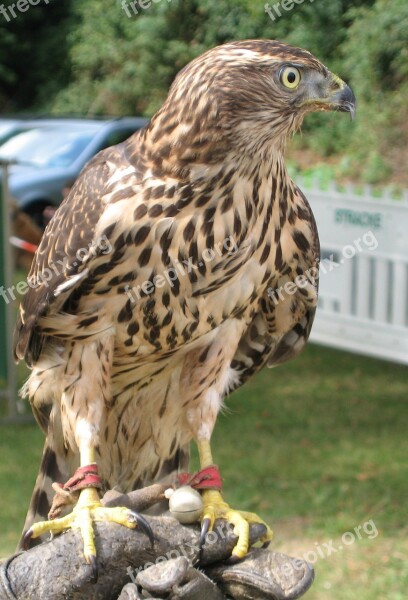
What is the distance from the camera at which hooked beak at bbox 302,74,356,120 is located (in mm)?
2520

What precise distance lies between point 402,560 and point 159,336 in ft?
9.58

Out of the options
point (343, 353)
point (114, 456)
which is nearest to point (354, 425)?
point (343, 353)

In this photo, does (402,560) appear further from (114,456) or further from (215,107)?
(215,107)

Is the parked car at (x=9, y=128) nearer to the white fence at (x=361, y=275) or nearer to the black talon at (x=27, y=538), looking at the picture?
the white fence at (x=361, y=275)

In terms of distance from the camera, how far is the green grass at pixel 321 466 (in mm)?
5121

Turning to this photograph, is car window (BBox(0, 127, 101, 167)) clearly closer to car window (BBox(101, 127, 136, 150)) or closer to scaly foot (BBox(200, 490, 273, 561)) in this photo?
car window (BBox(101, 127, 136, 150))

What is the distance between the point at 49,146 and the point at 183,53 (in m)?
5.01

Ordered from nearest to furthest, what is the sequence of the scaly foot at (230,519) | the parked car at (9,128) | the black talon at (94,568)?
the black talon at (94,568)
the scaly foot at (230,519)
the parked car at (9,128)

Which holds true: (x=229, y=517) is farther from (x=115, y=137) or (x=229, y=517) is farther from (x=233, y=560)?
(x=115, y=137)

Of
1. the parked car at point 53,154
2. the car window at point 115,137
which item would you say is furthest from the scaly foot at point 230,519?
the car window at point 115,137

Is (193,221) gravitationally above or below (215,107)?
below

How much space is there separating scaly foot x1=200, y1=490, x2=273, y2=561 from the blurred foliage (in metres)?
9.48

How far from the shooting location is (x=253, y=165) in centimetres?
260

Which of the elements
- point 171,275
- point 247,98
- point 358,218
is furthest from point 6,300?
point 247,98
